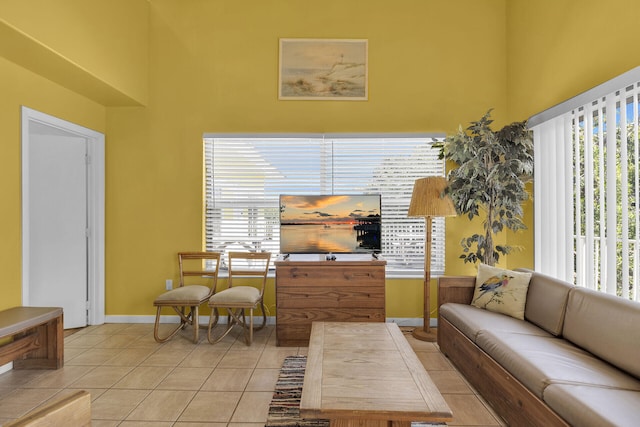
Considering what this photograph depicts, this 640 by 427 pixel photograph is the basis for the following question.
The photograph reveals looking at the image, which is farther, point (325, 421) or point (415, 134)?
point (415, 134)

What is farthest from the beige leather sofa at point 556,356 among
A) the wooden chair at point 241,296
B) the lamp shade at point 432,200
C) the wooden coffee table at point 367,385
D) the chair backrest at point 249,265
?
the chair backrest at point 249,265

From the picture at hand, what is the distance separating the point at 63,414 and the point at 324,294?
2.63 m

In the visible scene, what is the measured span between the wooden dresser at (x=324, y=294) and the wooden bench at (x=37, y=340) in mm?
1805

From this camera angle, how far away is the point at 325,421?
6.79 ft

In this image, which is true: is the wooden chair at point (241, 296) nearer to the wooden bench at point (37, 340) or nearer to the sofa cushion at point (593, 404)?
the wooden bench at point (37, 340)

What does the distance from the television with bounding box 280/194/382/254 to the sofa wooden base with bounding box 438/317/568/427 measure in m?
1.13

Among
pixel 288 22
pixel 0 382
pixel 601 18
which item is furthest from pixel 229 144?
pixel 601 18

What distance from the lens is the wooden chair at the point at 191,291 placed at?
3299 mm

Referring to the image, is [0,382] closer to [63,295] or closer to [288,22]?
[63,295]

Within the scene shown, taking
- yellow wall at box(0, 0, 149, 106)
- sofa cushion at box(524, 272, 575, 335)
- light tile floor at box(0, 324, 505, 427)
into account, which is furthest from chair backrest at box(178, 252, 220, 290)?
sofa cushion at box(524, 272, 575, 335)

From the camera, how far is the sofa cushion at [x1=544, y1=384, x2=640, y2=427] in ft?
4.34

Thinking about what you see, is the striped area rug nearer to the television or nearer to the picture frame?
the television

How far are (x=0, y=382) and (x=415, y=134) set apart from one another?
4.31 meters

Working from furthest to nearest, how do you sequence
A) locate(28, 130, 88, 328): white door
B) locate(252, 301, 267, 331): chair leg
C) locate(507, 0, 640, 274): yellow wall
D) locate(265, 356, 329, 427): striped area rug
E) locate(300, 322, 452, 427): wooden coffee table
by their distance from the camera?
locate(252, 301, 267, 331): chair leg
locate(28, 130, 88, 328): white door
locate(507, 0, 640, 274): yellow wall
locate(265, 356, 329, 427): striped area rug
locate(300, 322, 452, 427): wooden coffee table
